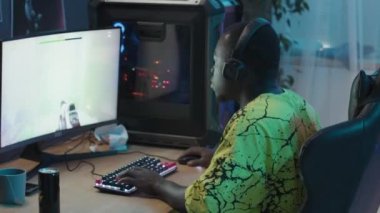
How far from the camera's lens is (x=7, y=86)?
2.00m

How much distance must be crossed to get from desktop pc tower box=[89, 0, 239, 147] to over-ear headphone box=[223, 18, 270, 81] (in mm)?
636

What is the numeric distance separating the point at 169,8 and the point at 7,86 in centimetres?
73

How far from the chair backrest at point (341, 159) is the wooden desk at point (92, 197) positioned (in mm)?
557

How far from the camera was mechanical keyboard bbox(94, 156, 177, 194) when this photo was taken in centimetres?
195

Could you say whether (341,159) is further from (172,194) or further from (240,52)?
(172,194)

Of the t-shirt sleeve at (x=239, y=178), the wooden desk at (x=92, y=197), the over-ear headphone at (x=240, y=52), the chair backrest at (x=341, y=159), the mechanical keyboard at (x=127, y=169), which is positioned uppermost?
the over-ear headphone at (x=240, y=52)

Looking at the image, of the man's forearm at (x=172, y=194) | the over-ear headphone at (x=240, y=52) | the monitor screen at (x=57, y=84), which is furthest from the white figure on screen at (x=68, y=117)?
the over-ear headphone at (x=240, y=52)

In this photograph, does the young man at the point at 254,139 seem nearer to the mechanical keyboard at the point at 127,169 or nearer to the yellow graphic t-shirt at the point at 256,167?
the yellow graphic t-shirt at the point at 256,167

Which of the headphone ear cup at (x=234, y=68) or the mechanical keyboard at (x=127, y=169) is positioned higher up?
the headphone ear cup at (x=234, y=68)

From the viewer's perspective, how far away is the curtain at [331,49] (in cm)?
319

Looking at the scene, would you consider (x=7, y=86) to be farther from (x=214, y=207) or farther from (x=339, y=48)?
(x=339, y=48)

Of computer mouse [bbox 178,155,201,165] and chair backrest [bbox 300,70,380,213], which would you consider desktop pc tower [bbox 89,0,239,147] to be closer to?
computer mouse [bbox 178,155,201,165]

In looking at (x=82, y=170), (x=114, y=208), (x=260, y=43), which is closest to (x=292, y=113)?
(x=260, y=43)

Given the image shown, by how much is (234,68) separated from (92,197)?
1.78 ft
